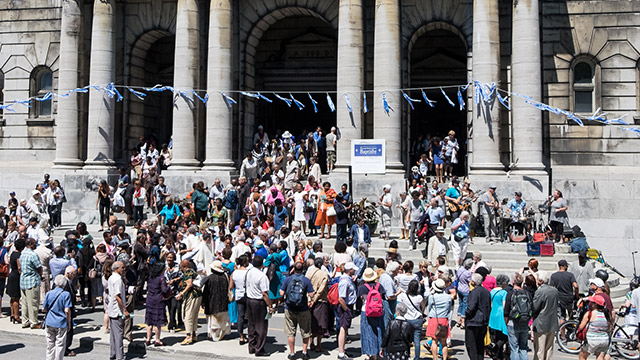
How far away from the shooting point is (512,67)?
2512cm

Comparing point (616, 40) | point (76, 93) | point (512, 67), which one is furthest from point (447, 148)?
point (76, 93)

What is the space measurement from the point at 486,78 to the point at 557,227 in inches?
275

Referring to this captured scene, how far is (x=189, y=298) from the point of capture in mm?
13852

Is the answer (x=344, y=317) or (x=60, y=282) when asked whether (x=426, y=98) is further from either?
(x=60, y=282)

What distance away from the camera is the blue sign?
24609 mm

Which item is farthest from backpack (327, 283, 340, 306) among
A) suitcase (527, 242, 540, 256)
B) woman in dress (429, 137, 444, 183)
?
woman in dress (429, 137, 444, 183)

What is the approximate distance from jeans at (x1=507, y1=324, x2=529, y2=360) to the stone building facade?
12.8 metres

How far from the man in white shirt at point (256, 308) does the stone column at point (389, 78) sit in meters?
13.1

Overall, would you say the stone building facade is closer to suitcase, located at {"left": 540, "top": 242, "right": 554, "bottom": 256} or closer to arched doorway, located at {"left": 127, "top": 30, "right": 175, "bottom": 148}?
Result: arched doorway, located at {"left": 127, "top": 30, "right": 175, "bottom": 148}

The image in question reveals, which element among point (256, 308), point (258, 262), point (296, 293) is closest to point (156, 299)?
point (256, 308)

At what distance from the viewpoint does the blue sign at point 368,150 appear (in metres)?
24.6

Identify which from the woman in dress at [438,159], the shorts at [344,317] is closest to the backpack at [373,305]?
the shorts at [344,317]

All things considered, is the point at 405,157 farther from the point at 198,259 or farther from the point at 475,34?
the point at 198,259

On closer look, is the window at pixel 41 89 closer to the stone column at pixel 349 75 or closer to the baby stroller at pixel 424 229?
the stone column at pixel 349 75
